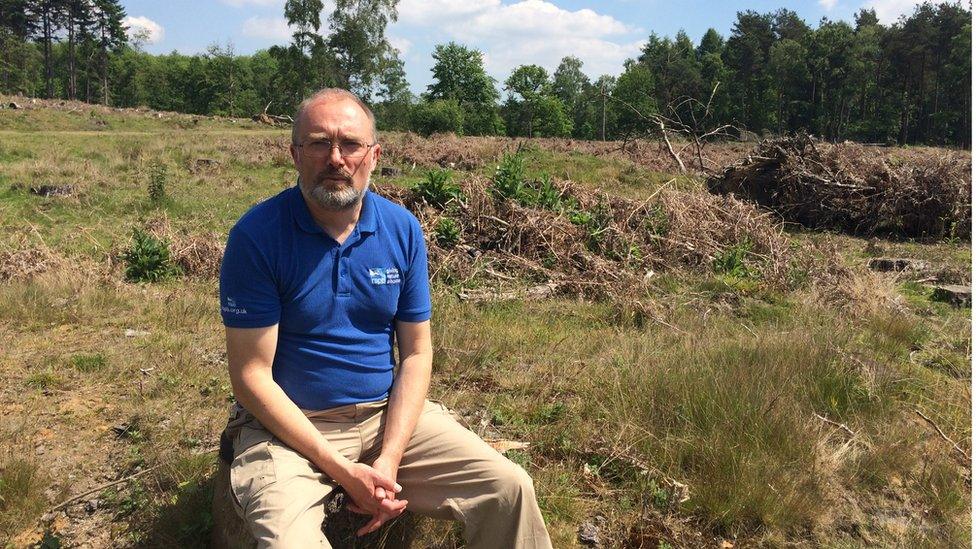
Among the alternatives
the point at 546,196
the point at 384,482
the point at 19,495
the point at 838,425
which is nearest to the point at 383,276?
the point at 384,482

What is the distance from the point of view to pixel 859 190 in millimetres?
12766

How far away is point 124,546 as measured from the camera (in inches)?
110

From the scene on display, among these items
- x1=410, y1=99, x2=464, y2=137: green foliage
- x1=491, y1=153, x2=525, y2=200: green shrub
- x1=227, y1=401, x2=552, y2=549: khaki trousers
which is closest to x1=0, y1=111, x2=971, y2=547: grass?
x1=227, y1=401, x2=552, y2=549: khaki trousers

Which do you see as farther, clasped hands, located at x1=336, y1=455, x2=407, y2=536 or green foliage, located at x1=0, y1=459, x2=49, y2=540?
green foliage, located at x1=0, y1=459, x2=49, y2=540

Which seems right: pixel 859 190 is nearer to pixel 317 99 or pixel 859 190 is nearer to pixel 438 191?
pixel 438 191

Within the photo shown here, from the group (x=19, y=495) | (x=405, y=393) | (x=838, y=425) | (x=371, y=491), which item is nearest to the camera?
(x=371, y=491)

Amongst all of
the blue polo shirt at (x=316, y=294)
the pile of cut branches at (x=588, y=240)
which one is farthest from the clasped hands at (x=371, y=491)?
the pile of cut branches at (x=588, y=240)

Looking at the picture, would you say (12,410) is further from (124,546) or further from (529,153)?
(529,153)

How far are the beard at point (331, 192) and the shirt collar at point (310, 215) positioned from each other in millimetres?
61

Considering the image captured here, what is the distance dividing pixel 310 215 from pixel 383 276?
36cm

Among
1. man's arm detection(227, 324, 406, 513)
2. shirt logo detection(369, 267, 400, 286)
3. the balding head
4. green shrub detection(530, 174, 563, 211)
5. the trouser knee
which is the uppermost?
the balding head

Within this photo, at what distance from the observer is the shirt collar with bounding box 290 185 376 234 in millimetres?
2520

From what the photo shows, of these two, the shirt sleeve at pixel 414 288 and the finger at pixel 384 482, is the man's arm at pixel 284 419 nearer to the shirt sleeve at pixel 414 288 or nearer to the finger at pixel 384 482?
the finger at pixel 384 482

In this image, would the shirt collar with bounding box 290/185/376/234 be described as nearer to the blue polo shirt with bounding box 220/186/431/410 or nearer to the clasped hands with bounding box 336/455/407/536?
the blue polo shirt with bounding box 220/186/431/410
